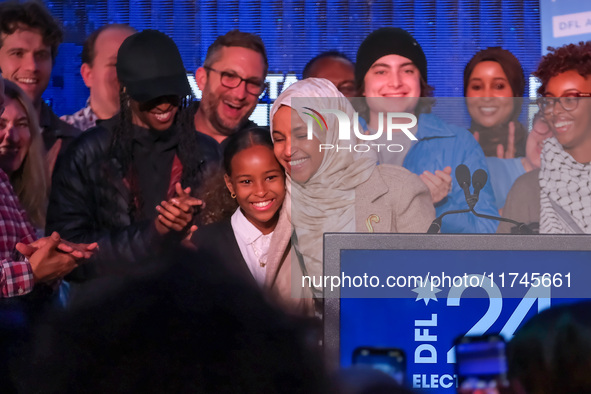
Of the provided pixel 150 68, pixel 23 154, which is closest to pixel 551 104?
pixel 150 68

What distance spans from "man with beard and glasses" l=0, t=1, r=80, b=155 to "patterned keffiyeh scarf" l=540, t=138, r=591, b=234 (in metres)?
1.80

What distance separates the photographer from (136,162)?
2621 millimetres

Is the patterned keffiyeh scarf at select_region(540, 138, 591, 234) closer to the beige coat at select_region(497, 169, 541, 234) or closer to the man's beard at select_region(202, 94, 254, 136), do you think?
the beige coat at select_region(497, 169, 541, 234)

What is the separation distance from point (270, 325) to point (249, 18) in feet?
8.13

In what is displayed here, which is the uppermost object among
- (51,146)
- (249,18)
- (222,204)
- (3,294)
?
(249,18)

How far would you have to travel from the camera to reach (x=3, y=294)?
223 cm

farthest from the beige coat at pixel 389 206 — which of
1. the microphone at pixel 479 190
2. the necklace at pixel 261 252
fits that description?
the necklace at pixel 261 252

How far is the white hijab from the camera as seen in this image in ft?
4.95

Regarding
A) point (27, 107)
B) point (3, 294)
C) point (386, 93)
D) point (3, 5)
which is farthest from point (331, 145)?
point (3, 5)

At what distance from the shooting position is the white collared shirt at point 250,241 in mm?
2328

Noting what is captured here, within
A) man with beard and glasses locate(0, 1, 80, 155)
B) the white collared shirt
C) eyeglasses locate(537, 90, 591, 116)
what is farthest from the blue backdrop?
eyeglasses locate(537, 90, 591, 116)

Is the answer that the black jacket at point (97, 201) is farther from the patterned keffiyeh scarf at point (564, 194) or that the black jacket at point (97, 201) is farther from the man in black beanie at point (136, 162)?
the patterned keffiyeh scarf at point (564, 194)

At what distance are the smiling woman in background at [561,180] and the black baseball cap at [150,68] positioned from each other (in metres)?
1.44

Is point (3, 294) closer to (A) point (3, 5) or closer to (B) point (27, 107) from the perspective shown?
(B) point (27, 107)
